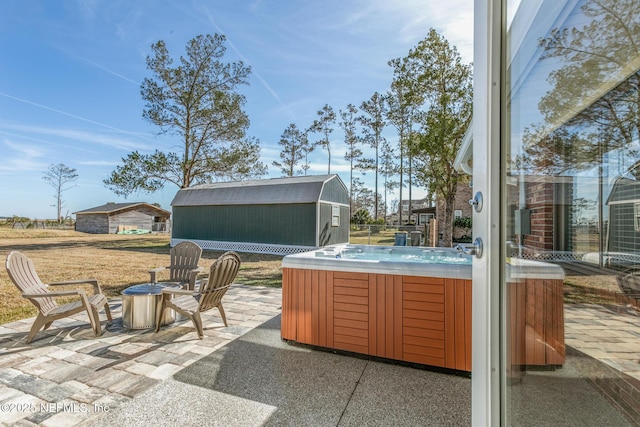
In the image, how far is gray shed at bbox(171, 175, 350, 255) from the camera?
11.1 m

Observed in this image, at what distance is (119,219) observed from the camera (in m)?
25.3

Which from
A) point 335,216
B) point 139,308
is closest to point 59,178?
point 335,216

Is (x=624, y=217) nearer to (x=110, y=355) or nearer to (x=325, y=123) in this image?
(x=110, y=355)

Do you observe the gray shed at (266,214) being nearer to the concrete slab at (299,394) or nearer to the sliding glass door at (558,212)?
the concrete slab at (299,394)

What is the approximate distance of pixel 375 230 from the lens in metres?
13.2

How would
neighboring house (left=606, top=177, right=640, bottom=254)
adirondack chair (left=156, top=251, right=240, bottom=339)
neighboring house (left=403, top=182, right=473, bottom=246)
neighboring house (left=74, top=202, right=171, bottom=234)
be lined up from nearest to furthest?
neighboring house (left=606, top=177, right=640, bottom=254) → adirondack chair (left=156, top=251, right=240, bottom=339) → neighboring house (left=403, top=182, right=473, bottom=246) → neighboring house (left=74, top=202, right=171, bottom=234)

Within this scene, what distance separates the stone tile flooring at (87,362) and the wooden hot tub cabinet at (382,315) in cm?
99

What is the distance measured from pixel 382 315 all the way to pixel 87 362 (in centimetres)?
271

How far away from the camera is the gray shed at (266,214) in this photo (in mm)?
11078

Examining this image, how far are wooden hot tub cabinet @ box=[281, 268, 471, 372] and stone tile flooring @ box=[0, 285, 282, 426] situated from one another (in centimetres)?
99

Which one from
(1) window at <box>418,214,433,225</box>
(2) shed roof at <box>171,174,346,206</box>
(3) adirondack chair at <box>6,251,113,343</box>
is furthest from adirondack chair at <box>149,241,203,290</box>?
(1) window at <box>418,214,433,225</box>

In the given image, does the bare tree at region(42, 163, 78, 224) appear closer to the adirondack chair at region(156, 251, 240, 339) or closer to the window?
the window

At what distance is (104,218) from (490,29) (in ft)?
97.7

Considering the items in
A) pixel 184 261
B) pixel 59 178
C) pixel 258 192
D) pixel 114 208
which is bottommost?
pixel 184 261
